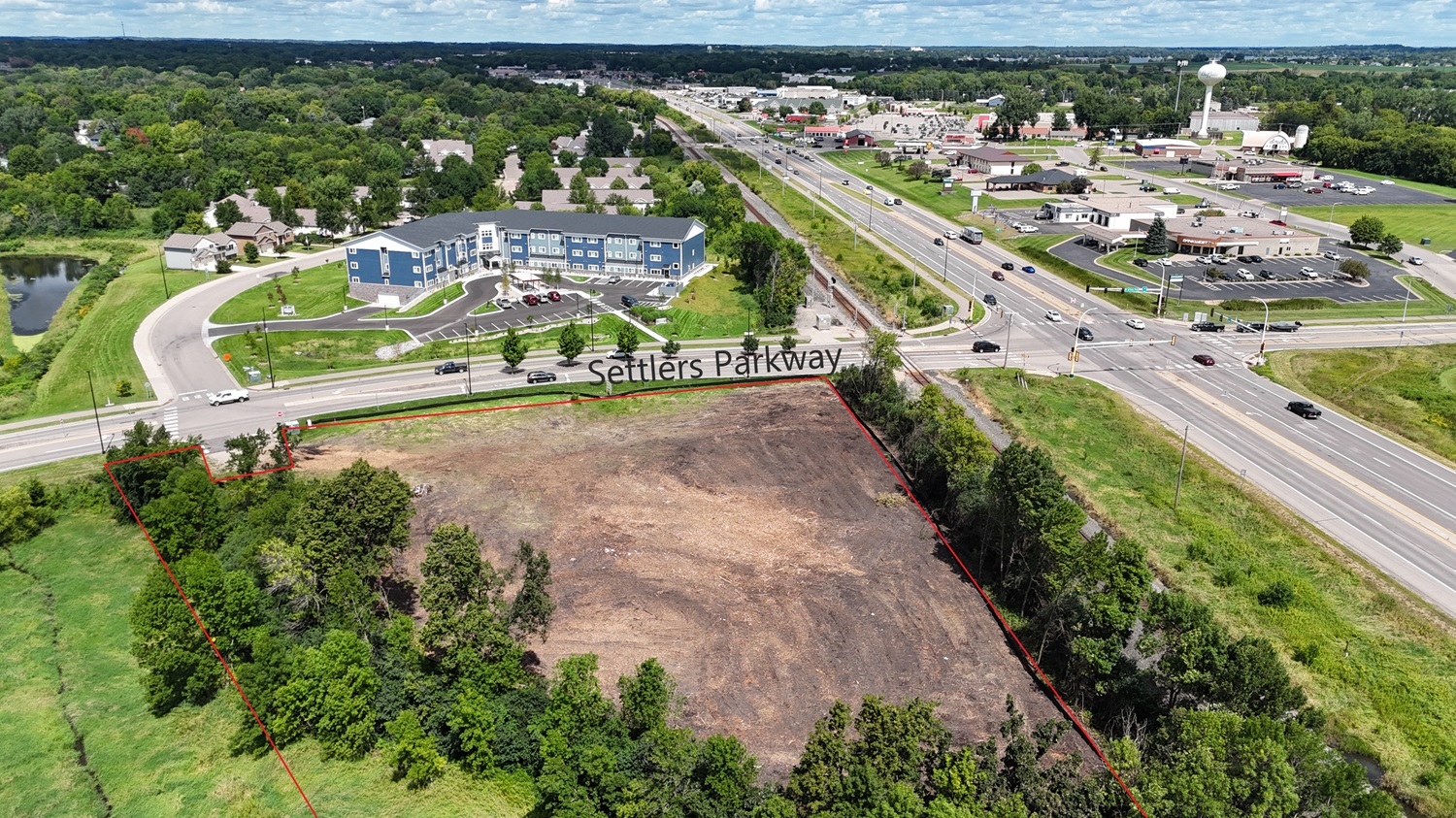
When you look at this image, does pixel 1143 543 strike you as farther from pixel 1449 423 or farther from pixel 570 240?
pixel 570 240

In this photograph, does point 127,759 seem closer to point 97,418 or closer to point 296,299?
point 97,418

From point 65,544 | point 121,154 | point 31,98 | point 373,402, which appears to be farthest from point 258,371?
point 31,98

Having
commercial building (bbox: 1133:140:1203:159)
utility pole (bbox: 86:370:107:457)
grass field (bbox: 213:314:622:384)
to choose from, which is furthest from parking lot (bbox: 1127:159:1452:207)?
utility pole (bbox: 86:370:107:457)

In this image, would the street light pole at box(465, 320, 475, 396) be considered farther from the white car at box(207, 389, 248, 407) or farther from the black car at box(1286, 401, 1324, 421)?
the black car at box(1286, 401, 1324, 421)

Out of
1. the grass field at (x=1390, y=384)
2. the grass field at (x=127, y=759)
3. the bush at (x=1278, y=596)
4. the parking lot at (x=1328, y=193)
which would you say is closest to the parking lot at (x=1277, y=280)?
the grass field at (x=1390, y=384)

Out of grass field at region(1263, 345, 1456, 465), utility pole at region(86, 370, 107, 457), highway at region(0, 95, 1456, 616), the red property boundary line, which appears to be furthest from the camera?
grass field at region(1263, 345, 1456, 465)
